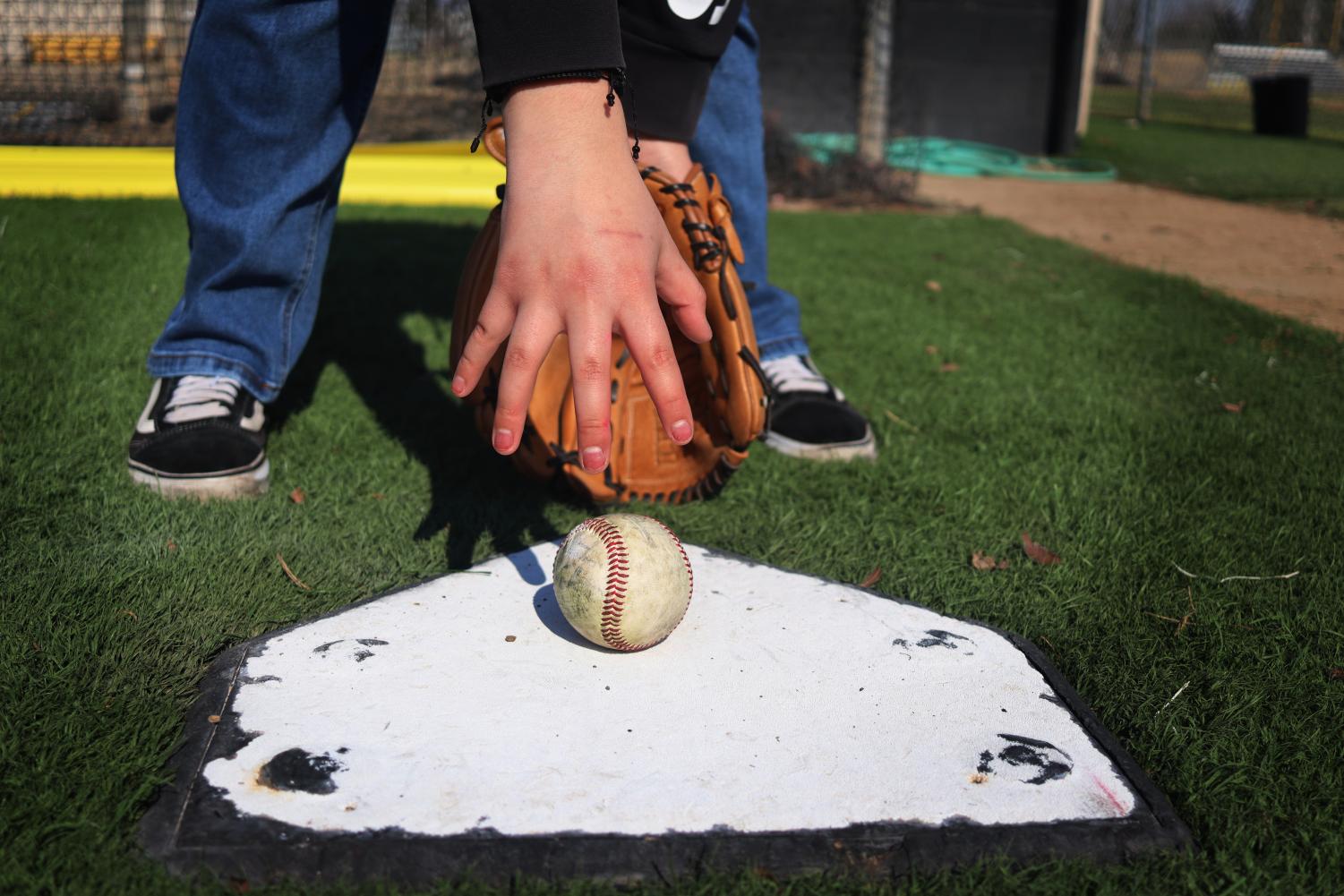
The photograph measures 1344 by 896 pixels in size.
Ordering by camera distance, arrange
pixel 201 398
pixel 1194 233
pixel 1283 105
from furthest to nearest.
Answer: pixel 1283 105, pixel 1194 233, pixel 201 398

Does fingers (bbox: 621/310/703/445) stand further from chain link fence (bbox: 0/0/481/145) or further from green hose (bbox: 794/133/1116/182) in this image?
green hose (bbox: 794/133/1116/182)

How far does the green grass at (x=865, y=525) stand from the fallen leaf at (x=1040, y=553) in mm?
32

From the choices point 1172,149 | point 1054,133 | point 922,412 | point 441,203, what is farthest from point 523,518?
point 1172,149

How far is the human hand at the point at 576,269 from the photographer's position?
1.21m

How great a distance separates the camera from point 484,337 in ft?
4.12

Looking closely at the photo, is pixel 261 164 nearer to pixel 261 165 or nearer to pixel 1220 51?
pixel 261 165

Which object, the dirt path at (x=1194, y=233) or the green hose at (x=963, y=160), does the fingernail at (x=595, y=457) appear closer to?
the dirt path at (x=1194, y=233)

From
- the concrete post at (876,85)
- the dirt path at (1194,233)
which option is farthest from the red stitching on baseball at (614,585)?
the concrete post at (876,85)

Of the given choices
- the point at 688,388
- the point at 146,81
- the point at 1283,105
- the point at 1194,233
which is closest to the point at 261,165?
the point at 688,388

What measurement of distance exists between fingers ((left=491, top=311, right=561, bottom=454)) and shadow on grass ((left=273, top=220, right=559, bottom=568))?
0.84 m

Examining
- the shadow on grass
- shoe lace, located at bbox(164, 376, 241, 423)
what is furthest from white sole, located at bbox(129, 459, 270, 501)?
the shadow on grass

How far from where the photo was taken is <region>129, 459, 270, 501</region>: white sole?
218 cm

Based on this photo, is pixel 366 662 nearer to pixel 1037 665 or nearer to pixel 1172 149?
pixel 1037 665

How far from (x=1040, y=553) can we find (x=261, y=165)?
1792 mm
